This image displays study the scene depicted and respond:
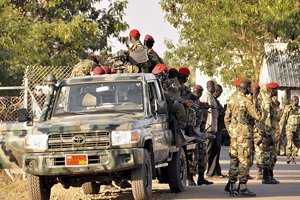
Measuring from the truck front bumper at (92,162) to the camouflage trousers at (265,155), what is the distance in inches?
213

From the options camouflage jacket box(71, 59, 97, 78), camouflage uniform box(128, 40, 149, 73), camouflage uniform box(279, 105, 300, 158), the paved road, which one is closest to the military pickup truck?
the paved road

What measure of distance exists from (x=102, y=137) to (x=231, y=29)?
75.3ft

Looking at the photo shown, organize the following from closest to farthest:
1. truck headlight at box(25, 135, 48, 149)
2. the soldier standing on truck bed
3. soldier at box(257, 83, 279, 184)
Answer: truck headlight at box(25, 135, 48, 149)
the soldier standing on truck bed
soldier at box(257, 83, 279, 184)

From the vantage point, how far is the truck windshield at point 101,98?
38.5ft

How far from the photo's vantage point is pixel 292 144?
2266 cm

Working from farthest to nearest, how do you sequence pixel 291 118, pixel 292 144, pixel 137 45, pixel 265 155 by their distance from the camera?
1. pixel 291 118
2. pixel 292 144
3. pixel 265 155
4. pixel 137 45

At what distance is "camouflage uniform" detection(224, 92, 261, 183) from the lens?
12.5m

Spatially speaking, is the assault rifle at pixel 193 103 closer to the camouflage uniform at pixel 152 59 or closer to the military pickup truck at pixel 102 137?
the military pickup truck at pixel 102 137

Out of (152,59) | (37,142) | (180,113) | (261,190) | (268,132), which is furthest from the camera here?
(268,132)

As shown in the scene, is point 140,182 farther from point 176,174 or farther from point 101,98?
point 176,174

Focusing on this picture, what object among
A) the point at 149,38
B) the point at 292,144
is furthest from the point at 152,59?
the point at 292,144

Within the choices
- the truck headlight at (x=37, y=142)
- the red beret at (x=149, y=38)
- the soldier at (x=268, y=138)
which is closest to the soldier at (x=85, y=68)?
the red beret at (x=149, y=38)

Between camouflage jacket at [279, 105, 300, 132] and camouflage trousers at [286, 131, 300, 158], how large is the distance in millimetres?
165

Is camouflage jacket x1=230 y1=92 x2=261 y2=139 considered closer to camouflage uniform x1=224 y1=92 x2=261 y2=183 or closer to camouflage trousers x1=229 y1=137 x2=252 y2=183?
camouflage uniform x1=224 y1=92 x2=261 y2=183
